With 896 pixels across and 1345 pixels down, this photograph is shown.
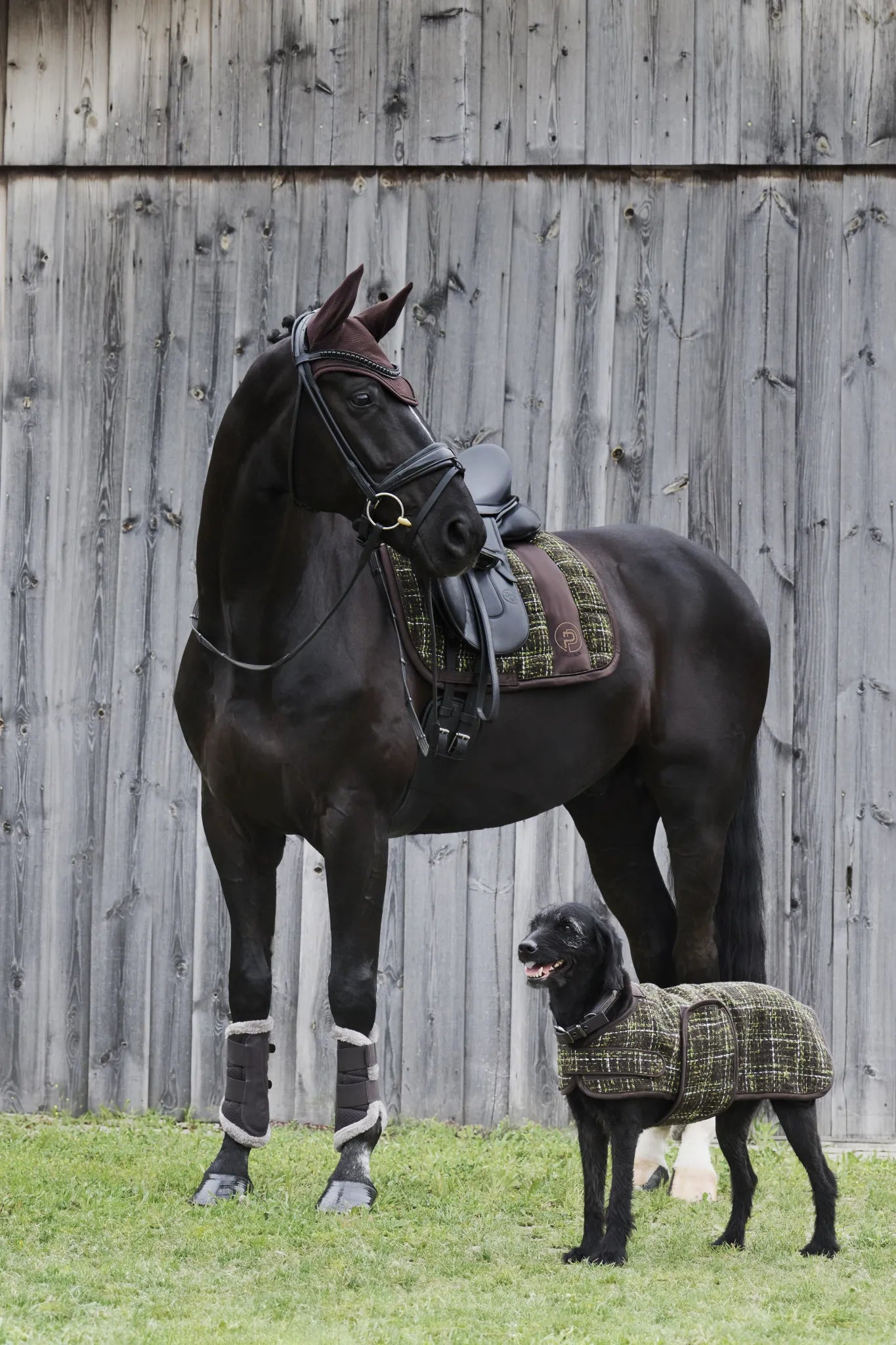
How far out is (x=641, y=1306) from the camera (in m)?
3.04

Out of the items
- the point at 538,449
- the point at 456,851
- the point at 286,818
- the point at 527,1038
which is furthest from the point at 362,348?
the point at 527,1038

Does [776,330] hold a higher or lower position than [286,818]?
higher

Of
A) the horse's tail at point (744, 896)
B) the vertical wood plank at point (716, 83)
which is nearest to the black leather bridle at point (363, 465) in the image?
the horse's tail at point (744, 896)

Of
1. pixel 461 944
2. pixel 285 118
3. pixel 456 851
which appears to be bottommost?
pixel 461 944

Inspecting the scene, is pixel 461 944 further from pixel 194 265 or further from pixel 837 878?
pixel 194 265

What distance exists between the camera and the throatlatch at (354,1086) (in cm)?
380

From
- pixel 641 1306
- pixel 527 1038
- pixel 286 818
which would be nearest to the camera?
pixel 641 1306

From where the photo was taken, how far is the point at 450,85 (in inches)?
229

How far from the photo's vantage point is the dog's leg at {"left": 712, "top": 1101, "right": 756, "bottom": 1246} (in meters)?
3.66

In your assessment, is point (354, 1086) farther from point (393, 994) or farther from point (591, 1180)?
point (393, 994)

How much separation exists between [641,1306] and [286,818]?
4.98ft

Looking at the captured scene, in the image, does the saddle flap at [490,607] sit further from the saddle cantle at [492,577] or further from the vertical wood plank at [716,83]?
the vertical wood plank at [716,83]

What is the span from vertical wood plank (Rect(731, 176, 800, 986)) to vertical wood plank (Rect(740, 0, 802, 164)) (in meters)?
0.13

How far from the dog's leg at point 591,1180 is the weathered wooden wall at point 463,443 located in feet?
7.28
